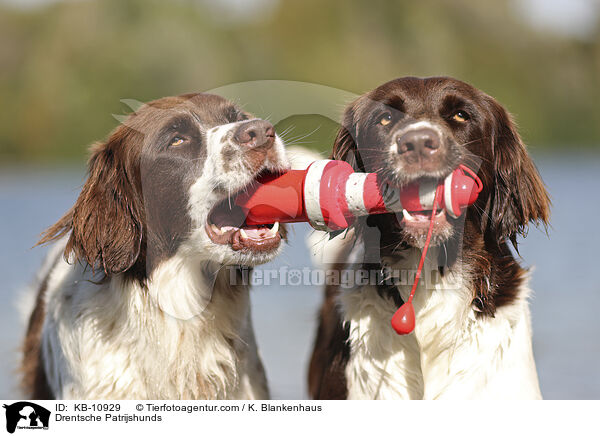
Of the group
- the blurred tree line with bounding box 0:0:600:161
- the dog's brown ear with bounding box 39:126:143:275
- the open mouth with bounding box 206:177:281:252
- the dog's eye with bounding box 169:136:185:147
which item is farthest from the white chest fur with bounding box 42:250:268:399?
the blurred tree line with bounding box 0:0:600:161

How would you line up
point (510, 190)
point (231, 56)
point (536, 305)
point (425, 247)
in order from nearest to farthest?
point (425, 247)
point (510, 190)
point (536, 305)
point (231, 56)

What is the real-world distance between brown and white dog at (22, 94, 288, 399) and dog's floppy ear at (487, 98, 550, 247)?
0.92 m

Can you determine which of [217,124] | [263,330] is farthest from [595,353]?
[217,124]

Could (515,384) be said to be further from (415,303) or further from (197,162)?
(197,162)

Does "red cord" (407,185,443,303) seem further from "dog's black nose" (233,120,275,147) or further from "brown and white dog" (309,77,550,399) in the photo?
"dog's black nose" (233,120,275,147)

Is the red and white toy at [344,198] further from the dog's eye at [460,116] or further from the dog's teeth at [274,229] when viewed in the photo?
the dog's eye at [460,116]

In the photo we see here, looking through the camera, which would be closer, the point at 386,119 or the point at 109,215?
the point at 386,119

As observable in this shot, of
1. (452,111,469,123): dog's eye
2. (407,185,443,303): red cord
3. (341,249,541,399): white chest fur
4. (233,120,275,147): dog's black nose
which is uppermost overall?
(452,111,469,123): dog's eye

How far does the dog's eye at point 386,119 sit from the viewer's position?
10.2 feet

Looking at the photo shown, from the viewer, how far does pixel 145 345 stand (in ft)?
10.7

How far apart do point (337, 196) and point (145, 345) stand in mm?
1103

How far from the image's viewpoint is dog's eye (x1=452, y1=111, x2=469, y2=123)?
119 inches

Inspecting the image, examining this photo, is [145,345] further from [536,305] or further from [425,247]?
[536,305]

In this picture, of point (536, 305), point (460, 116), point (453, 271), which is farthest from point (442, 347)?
point (536, 305)
